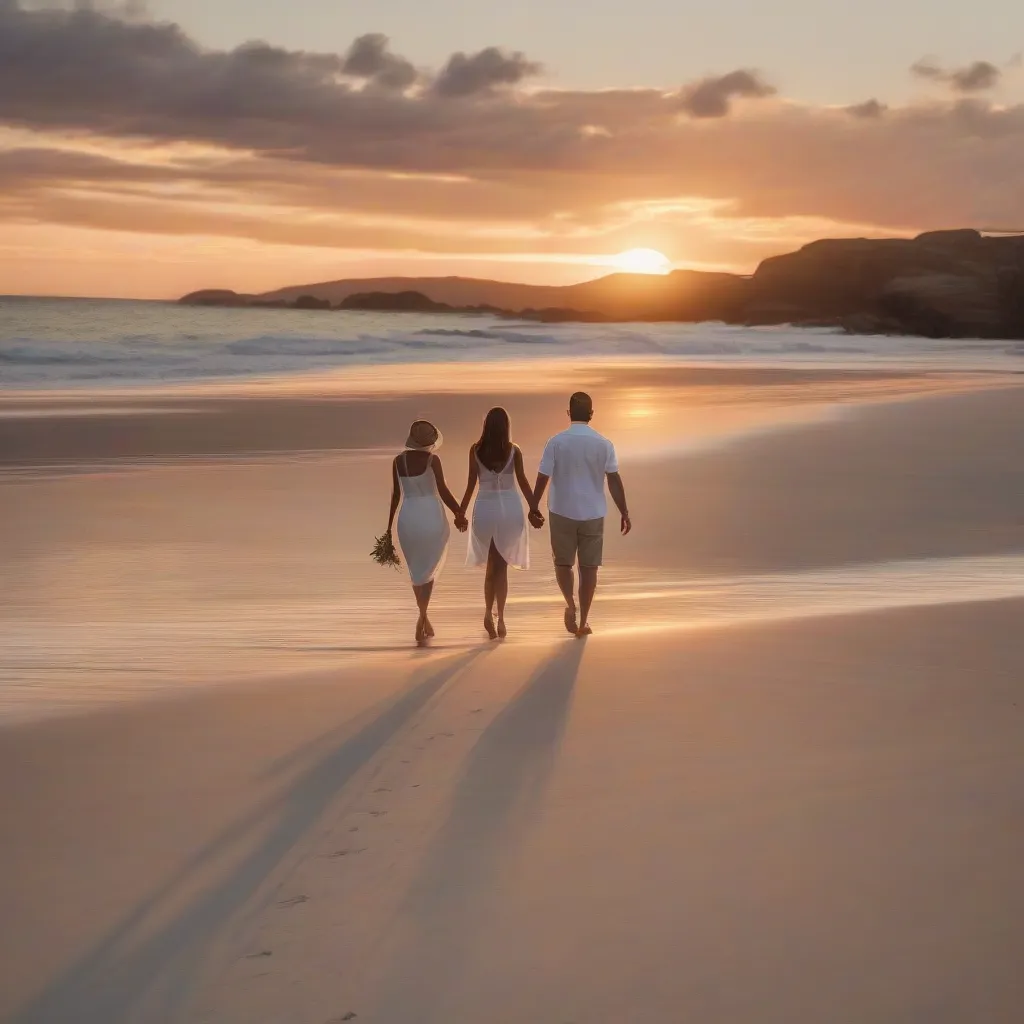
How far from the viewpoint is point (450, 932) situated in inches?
150

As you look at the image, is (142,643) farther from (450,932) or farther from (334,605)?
(450,932)

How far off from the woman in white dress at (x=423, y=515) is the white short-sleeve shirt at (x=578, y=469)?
2.06ft

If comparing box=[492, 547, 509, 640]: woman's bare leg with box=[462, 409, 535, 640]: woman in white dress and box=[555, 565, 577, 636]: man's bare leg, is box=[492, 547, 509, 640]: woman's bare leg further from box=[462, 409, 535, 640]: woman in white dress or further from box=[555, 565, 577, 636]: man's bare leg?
box=[555, 565, 577, 636]: man's bare leg

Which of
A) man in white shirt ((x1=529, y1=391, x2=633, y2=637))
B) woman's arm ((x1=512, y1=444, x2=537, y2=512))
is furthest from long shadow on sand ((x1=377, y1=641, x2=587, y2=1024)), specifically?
woman's arm ((x1=512, y1=444, x2=537, y2=512))

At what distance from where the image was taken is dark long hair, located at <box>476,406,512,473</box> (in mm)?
8211

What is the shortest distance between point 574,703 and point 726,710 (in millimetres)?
711

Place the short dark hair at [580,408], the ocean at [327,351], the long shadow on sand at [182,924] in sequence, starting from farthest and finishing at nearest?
the ocean at [327,351]
the short dark hair at [580,408]
the long shadow on sand at [182,924]

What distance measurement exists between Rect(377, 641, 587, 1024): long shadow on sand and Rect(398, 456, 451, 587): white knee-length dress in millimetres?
2062

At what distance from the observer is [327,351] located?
2100 inches

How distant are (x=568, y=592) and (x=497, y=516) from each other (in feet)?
2.18

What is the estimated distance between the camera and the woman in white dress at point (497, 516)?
27.4ft

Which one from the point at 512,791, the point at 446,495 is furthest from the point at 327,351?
the point at 512,791

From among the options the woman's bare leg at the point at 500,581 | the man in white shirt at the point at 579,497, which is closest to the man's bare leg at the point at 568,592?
the man in white shirt at the point at 579,497

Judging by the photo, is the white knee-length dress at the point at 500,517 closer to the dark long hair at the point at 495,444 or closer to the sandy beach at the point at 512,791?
the dark long hair at the point at 495,444
